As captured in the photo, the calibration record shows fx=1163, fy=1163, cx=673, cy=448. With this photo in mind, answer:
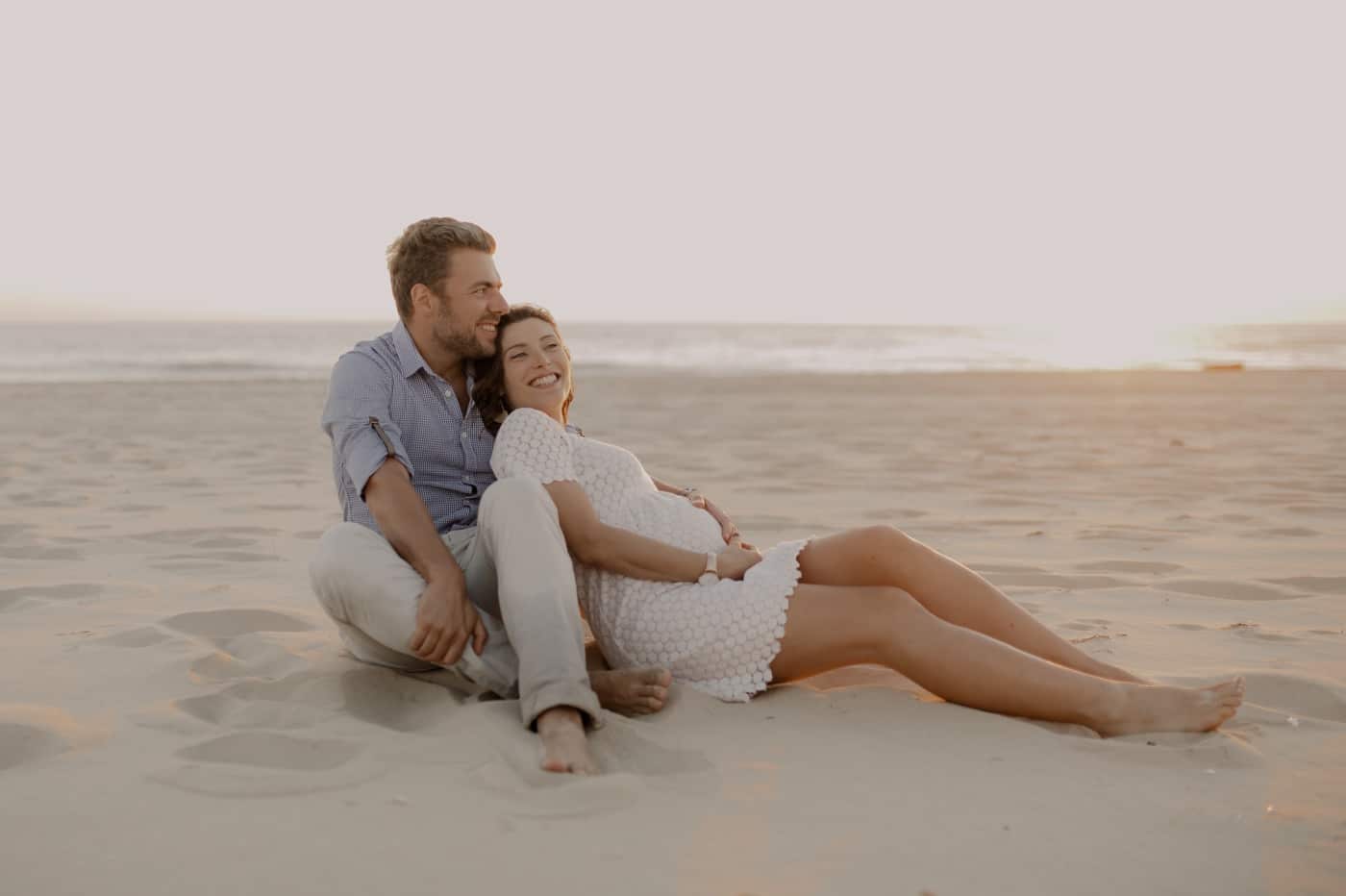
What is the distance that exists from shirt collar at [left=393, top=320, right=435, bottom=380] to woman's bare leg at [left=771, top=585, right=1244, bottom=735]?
1.35 meters

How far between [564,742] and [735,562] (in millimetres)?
772

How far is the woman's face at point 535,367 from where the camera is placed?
343 cm

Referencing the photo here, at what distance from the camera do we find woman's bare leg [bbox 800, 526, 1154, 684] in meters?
3.12

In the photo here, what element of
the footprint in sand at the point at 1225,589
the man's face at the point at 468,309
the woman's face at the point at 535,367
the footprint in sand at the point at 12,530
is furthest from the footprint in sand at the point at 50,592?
the footprint in sand at the point at 1225,589

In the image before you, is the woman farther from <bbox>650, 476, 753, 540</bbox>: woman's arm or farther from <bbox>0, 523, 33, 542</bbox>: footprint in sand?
<bbox>0, 523, 33, 542</bbox>: footprint in sand

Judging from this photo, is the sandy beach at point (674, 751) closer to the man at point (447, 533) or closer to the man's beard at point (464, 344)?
the man at point (447, 533)

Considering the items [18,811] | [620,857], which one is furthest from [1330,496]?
[18,811]

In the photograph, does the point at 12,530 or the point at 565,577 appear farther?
the point at 12,530

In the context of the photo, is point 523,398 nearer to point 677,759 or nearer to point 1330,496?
point 677,759

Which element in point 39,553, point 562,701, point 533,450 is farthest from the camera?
point 39,553

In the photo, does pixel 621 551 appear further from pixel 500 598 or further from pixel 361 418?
pixel 361 418

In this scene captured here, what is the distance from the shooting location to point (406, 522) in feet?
10.3

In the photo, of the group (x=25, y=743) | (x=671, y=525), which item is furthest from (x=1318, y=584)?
(x=25, y=743)

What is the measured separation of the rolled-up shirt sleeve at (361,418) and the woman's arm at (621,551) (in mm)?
534
